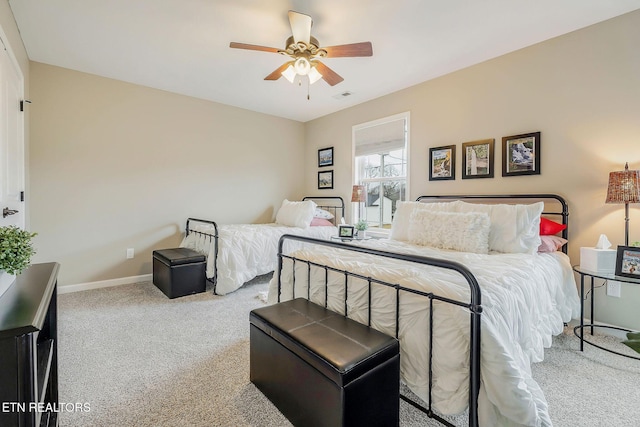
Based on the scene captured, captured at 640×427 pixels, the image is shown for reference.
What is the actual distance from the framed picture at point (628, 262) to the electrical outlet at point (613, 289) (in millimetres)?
506

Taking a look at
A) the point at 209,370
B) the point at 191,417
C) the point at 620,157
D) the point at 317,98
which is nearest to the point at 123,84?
the point at 317,98

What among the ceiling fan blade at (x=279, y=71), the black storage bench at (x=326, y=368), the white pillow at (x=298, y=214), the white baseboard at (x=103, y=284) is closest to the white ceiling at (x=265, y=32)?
the ceiling fan blade at (x=279, y=71)

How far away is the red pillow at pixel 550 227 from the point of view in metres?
2.52

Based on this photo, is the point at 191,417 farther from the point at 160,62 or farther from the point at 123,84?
the point at 123,84

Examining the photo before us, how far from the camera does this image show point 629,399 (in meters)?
1.64

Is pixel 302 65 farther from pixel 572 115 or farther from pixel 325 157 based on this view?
pixel 325 157

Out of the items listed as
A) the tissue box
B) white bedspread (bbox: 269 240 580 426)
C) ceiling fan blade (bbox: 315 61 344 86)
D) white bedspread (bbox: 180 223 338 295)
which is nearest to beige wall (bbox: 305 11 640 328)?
A: the tissue box

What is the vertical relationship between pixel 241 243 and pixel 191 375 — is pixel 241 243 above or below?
above

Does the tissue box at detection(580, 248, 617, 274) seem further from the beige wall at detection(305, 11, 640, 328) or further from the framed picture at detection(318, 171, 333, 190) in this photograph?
the framed picture at detection(318, 171, 333, 190)

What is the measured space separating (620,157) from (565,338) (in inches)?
59.7

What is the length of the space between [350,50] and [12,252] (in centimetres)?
233

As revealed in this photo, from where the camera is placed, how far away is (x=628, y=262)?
1986mm

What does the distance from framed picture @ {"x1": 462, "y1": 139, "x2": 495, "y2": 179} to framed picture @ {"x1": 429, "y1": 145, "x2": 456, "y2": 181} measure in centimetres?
12

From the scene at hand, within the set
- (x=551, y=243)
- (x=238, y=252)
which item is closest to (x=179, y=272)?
(x=238, y=252)
